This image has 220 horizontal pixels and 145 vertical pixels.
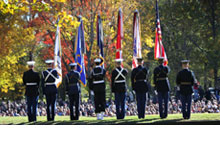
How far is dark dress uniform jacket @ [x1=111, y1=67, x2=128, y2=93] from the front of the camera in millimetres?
15664

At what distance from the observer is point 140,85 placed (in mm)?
15477

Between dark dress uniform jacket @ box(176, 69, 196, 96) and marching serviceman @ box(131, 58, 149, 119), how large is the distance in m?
1.22

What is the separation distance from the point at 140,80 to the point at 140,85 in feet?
0.60

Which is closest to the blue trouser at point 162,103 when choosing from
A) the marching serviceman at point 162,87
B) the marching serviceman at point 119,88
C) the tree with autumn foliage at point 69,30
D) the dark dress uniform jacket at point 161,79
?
the marching serviceman at point 162,87

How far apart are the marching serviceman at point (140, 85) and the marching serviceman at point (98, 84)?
1.11 metres

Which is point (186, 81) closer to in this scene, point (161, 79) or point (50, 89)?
point (161, 79)

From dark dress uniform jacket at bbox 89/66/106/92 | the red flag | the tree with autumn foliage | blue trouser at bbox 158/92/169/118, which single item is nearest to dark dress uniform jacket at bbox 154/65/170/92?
blue trouser at bbox 158/92/169/118

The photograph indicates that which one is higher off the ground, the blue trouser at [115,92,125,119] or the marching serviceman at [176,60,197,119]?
the marching serviceman at [176,60,197,119]

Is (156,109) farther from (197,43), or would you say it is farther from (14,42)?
(197,43)

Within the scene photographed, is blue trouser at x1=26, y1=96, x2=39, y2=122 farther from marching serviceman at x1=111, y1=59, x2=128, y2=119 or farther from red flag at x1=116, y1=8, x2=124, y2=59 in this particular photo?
red flag at x1=116, y1=8, x2=124, y2=59

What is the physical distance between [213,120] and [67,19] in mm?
7503

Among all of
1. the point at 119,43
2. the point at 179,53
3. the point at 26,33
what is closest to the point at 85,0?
the point at 26,33

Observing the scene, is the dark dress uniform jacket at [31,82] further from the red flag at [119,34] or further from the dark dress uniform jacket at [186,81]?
the dark dress uniform jacket at [186,81]

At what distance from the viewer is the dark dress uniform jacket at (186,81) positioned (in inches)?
591
